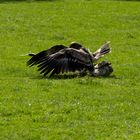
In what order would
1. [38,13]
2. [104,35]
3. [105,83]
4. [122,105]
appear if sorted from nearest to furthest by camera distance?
[122,105] → [105,83] → [104,35] → [38,13]

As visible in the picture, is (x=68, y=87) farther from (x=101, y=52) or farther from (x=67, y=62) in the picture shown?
(x=101, y=52)

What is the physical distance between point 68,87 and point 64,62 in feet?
5.09

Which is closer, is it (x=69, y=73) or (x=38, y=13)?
(x=69, y=73)

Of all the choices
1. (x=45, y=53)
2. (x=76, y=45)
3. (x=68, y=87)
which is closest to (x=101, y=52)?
(x=76, y=45)

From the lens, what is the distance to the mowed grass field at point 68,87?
480 inches

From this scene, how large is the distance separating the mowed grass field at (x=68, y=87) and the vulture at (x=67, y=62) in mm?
293

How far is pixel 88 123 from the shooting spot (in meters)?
12.5

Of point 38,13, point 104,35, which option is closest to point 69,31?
point 104,35

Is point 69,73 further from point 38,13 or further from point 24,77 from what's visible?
point 38,13

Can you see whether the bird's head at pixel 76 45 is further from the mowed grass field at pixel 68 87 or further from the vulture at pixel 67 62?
the mowed grass field at pixel 68 87

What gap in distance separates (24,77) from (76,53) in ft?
5.15

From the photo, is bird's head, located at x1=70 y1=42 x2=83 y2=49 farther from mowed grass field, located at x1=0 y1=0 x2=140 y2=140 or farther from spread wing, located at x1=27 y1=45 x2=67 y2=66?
mowed grass field, located at x1=0 y1=0 x2=140 y2=140

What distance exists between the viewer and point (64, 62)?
1725 cm

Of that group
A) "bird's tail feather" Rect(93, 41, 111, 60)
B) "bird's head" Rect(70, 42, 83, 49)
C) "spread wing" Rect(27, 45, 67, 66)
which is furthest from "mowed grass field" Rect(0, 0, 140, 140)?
"bird's head" Rect(70, 42, 83, 49)
